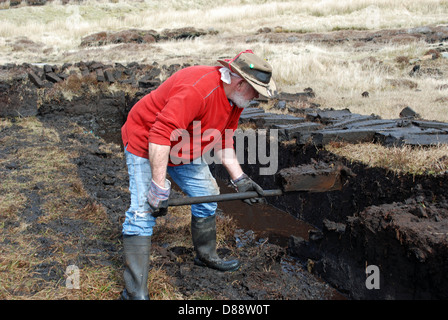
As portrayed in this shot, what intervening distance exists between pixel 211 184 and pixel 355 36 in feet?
71.6

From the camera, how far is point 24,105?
38.3 feet

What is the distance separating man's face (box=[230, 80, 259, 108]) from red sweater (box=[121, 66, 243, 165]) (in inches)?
2.9

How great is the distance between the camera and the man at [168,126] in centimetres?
294

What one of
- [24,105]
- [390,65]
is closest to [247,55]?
[24,105]

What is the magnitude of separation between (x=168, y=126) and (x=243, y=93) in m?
0.75

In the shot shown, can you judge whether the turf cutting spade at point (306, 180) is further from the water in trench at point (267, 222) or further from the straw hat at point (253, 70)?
the water in trench at point (267, 222)

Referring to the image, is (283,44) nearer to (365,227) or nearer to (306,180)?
(365,227)

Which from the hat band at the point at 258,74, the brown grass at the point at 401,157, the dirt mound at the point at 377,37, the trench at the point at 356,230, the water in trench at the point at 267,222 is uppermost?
the hat band at the point at 258,74

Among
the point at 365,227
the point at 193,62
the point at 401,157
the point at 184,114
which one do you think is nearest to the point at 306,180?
the point at 365,227

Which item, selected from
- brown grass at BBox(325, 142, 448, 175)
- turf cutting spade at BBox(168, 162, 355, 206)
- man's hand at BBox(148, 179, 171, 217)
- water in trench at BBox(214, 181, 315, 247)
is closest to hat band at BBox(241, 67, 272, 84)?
turf cutting spade at BBox(168, 162, 355, 206)

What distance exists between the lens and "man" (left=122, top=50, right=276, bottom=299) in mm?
2941

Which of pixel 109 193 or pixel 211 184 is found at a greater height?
pixel 211 184

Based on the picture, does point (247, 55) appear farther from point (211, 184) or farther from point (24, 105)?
point (24, 105)

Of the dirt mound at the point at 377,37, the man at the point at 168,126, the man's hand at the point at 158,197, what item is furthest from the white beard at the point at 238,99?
the dirt mound at the point at 377,37
